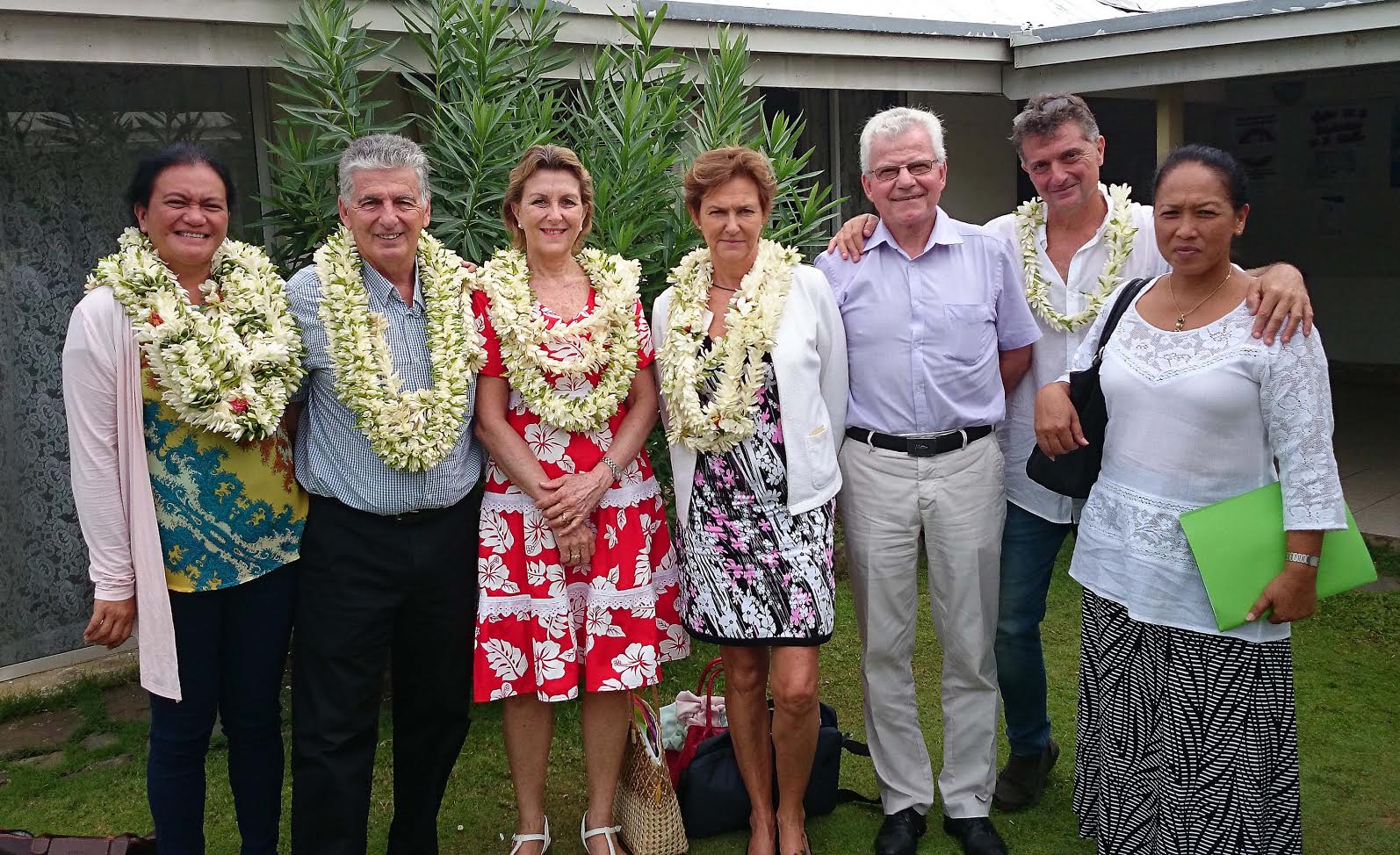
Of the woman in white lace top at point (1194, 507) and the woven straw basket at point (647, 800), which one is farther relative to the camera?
the woven straw basket at point (647, 800)

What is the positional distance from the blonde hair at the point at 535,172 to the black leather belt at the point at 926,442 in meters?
1.05

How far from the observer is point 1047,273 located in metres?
3.56

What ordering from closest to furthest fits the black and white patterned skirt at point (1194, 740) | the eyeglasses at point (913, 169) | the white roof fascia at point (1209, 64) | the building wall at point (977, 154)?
1. the black and white patterned skirt at point (1194, 740)
2. the eyeglasses at point (913, 169)
3. the white roof fascia at point (1209, 64)
4. the building wall at point (977, 154)

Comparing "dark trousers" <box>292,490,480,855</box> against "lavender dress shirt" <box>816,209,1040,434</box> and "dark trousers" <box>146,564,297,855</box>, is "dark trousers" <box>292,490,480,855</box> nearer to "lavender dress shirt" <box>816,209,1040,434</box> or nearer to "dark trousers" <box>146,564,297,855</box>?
"dark trousers" <box>146,564,297,855</box>

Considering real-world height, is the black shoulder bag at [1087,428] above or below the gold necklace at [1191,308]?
below

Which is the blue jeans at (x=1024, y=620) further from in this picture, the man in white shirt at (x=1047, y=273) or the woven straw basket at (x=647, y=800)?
the woven straw basket at (x=647, y=800)

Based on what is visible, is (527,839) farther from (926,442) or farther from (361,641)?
(926,442)

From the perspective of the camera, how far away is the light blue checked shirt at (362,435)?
303 cm

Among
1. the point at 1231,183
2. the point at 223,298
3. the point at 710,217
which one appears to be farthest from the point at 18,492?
Result: the point at 1231,183

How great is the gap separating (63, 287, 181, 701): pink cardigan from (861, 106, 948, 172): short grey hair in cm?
204

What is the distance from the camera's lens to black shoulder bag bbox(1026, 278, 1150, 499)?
302 centimetres

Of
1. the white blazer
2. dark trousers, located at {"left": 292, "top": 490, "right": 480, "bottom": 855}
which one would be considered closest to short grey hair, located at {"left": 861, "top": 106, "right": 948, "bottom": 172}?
the white blazer

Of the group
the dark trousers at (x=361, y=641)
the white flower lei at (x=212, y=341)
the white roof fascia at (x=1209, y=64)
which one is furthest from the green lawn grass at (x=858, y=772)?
the white roof fascia at (x=1209, y=64)

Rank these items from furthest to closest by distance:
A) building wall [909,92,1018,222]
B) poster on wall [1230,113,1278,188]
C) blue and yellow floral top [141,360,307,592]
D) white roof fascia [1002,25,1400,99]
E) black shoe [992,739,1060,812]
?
poster on wall [1230,113,1278,188] → building wall [909,92,1018,222] → white roof fascia [1002,25,1400,99] → black shoe [992,739,1060,812] → blue and yellow floral top [141,360,307,592]
